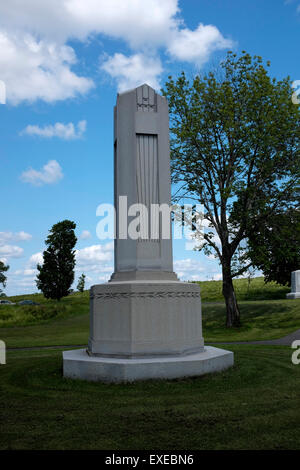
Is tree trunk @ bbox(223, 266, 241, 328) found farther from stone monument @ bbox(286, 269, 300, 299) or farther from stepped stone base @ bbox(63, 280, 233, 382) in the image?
stepped stone base @ bbox(63, 280, 233, 382)

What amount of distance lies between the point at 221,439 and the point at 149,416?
1.21 meters

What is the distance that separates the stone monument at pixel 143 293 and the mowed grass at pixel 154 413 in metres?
0.40

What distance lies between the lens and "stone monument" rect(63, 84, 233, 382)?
787 centimetres

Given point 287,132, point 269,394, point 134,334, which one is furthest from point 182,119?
point 269,394

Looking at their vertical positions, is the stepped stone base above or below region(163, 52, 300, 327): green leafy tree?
below

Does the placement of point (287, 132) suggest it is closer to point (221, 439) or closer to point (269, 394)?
point (269, 394)

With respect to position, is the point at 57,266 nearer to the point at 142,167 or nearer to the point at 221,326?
the point at 221,326

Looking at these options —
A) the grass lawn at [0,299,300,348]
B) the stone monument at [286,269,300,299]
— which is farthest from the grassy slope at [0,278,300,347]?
the stone monument at [286,269,300,299]

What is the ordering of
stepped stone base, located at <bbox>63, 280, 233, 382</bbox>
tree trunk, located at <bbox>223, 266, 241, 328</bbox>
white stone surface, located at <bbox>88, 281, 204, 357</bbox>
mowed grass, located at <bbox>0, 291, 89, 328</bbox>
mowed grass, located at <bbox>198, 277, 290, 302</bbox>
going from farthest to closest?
mowed grass, located at <bbox>198, 277, 290, 302</bbox> < mowed grass, located at <bbox>0, 291, 89, 328</bbox> < tree trunk, located at <bbox>223, 266, 241, 328</bbox> < white stone surface, located at <bbox>88, 281, 204, 357</bbox> < stepped stone base, located at <bbox>63, 280, 233, 382</bbox>

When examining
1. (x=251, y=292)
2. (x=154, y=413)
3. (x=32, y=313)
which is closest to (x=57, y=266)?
(x=32, y=313)

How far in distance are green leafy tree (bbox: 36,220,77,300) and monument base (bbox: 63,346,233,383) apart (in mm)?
40189

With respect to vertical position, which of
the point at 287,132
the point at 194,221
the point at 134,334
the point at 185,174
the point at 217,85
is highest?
the point at 217,85

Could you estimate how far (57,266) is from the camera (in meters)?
47.6

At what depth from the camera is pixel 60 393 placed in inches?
267
